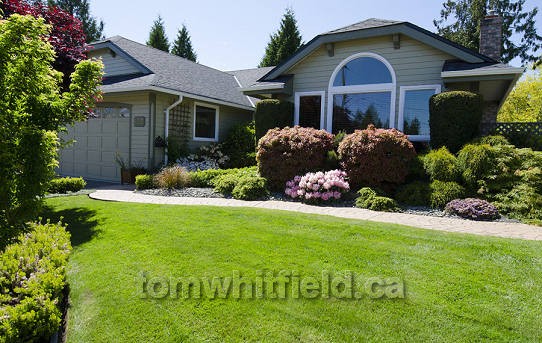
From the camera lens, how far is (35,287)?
3.15m

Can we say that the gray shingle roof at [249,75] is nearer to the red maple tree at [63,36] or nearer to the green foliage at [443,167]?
the red maple tree at [63,36]

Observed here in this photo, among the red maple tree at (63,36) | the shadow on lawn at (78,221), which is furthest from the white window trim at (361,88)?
the shadow on lawn at (78,221)

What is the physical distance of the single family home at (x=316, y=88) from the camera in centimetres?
984

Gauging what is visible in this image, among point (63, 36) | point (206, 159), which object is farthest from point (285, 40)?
point (63, 36)

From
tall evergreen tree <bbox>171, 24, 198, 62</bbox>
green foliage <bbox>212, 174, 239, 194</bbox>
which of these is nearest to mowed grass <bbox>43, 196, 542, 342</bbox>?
green foliage <bbox>212, 174, 239, 194</bbox>

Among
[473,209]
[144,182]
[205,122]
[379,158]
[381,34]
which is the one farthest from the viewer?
[205,122]

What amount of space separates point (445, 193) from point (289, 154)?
3545 millimetres

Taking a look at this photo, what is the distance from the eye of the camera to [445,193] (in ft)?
23.0

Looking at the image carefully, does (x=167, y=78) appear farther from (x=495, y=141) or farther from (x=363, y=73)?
(x=495, y=141)

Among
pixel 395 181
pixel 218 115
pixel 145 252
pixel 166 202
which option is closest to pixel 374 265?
pixel 145 252

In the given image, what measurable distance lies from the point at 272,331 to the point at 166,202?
5.41 m

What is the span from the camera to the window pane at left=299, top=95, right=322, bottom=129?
38.1 ft

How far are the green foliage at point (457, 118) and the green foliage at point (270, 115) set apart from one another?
4.52m

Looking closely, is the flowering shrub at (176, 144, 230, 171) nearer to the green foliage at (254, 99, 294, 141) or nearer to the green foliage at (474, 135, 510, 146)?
the green foliage at (254, 99, 294, 141)
